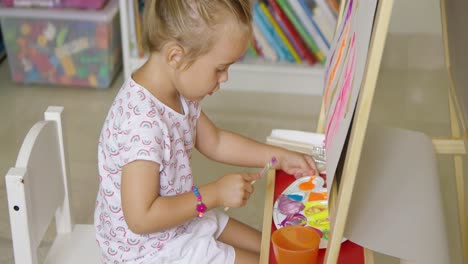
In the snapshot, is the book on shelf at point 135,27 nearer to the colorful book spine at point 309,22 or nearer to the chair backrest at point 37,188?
the colorful book spine at point 309,22

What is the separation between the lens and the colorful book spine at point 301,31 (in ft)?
8.89

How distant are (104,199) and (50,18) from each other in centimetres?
168

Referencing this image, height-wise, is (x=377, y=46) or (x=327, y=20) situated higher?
(x=377, y=46)

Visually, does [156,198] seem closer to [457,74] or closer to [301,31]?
[457,74]

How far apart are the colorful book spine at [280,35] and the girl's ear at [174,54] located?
5.19ft

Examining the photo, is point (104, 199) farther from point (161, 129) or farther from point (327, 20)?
point (327, 20)

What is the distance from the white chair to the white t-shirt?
99mm

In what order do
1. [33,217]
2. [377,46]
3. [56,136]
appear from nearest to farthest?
1. [377,46]
2. [33,217]
3. [56,136]

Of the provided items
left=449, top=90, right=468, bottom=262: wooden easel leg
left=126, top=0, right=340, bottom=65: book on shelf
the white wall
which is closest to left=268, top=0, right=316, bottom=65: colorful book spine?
left=126, top=0, right=340, bottom=65: book on shelf

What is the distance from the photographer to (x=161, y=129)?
122 centimetres

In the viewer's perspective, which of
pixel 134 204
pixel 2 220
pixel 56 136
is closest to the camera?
pixel 134 204

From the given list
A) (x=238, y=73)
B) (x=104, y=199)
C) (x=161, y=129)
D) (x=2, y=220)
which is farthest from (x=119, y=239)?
(x=238, y=73)

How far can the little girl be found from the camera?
3.82 ft

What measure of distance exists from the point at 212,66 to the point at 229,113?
152 centimetres
